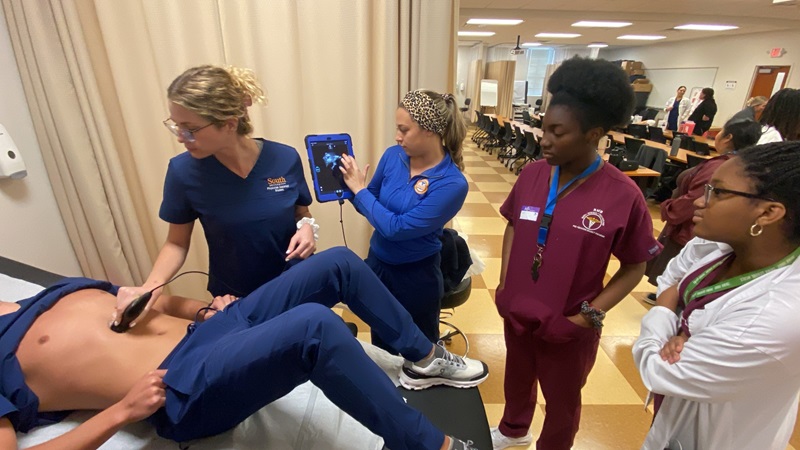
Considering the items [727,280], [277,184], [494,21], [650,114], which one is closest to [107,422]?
[277,184]

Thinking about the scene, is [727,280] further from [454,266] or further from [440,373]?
[454,266]

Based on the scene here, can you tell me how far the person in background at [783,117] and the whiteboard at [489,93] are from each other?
29.2 ft

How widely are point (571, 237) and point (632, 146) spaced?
496 cm

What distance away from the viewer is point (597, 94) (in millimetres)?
1042

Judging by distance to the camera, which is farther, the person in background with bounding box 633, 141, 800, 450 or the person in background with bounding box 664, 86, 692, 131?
the person in background with bounding box 664, 86, 692, 131

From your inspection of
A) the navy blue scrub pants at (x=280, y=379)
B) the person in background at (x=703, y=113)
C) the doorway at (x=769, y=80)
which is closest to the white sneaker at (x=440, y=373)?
the navy blue scrub pants at (x=280, y=379)

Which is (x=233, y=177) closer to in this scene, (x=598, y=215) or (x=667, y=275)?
(x=598, y=215)

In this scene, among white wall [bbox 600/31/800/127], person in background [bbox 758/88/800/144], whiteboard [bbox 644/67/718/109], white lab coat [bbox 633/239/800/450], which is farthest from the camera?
whiteboard [bbox 644/67/718/109]

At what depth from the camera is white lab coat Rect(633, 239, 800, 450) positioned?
73 centimetres

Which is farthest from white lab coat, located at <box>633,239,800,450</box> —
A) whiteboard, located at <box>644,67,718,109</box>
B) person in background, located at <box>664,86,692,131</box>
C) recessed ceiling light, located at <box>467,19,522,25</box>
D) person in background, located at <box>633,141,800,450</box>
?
whiteboard, located at <box>644,67,718,109</box>

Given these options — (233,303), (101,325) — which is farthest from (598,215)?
(101,325)

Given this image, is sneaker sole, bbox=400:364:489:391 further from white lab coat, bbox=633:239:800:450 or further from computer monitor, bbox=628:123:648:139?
computer monitor, bbox=628:123:648:139

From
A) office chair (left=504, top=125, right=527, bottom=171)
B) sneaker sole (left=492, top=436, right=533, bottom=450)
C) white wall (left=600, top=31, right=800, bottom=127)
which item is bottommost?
sneaker sole (left=492, top=436, right=533, bottom=450)

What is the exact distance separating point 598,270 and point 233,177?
1222mm
